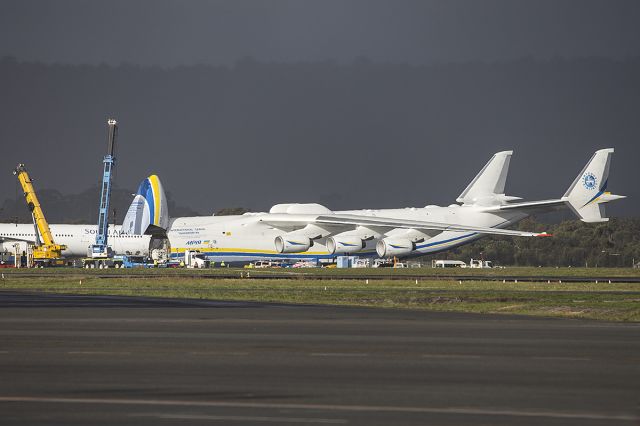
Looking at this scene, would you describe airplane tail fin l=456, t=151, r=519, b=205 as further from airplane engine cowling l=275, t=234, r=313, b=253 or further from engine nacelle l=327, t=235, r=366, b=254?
airplane engine cowling l=275, t=234, r=313, b=253

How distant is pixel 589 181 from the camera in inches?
3049

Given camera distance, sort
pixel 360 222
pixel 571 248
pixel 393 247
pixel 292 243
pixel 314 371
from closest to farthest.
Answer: pixel 314 371
pixel 393 247
pixel 292 243
pixel 360 222
pixel 571 248

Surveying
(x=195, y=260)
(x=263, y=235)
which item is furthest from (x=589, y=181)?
(x=195, y=260)

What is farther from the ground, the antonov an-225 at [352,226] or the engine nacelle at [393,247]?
the antonov an-225 at [352,226]

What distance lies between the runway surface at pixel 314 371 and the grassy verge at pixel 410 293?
234 inches

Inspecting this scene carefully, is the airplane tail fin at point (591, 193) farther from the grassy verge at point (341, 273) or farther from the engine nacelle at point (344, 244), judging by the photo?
the engine nacelle at point (344, 244)

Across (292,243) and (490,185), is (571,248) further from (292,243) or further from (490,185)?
(292,243)

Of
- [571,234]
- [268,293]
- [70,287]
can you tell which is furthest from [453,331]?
[571,234]

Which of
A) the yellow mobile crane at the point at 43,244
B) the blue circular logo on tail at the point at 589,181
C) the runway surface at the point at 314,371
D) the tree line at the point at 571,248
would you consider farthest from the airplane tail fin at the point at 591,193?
the runway surface at the point at 314,371

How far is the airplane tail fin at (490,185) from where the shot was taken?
8359 cm

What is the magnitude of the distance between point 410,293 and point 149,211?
52516mm

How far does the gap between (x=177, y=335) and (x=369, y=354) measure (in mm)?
4436

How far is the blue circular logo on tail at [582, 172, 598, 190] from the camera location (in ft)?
254

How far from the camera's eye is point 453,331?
19.8 metres
